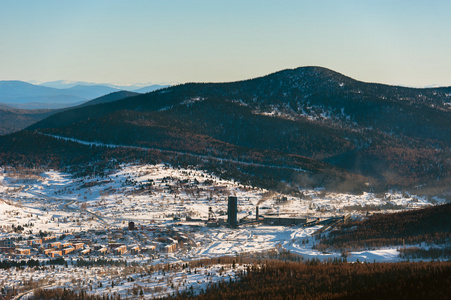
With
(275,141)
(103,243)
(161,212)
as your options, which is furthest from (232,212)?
(275,141)

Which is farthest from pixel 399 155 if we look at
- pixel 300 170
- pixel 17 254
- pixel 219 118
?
pixel 17 254

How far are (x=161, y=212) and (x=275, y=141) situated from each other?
89.0 m

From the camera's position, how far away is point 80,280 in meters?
36.7

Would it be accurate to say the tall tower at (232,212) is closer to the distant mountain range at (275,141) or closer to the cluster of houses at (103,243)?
the cluster of houses at (103,243)

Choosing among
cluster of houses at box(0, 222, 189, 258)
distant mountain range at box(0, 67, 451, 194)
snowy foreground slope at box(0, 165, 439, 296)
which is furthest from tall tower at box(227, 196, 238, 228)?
distant mountain range at box(0, 67, 451, 194)

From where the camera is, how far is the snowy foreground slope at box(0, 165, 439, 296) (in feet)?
127

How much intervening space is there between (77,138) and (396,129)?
9887cm

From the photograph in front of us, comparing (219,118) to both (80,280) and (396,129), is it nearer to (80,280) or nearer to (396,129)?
(396,129)

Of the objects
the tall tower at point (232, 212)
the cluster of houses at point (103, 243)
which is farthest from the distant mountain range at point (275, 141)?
the cluster of houses at point (103, 243)

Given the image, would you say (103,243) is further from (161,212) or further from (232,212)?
(161,212)

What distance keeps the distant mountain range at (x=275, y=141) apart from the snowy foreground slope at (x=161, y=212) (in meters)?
10.7

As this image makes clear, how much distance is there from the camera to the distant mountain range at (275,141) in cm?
12194

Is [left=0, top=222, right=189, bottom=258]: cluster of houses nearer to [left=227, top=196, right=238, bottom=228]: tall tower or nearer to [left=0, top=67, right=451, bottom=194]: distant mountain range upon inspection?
[left=227, top=196, right=238, bottom=228]: tall tower

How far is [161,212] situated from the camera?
259ft
